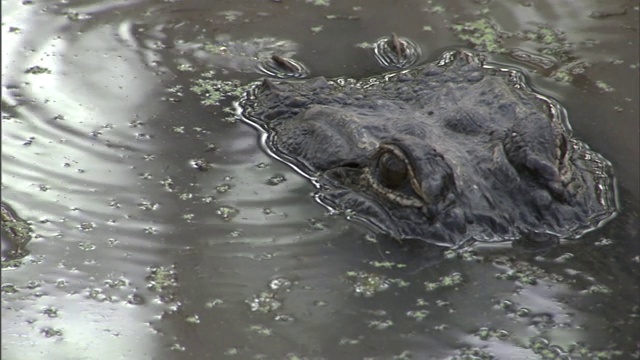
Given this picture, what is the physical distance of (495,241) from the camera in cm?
480

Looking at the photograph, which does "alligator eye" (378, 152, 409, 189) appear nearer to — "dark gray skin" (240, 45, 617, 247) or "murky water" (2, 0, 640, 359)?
"dark gray skin" (240, 45, 617, 247)

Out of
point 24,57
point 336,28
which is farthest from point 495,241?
point 24,57

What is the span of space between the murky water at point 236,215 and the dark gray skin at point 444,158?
119 mm

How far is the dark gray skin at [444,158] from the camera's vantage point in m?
4.82

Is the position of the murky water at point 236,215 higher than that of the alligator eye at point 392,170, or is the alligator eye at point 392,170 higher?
the alligator eye at point 392,170

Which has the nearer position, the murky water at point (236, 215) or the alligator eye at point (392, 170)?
the murky water at point (236, 215)

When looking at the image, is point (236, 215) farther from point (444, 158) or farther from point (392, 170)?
point (444, 158)

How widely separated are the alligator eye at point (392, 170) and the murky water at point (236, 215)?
0.84 feet

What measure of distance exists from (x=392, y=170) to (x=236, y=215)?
753 mm

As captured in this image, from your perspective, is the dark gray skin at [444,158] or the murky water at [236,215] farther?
the dark gray skin at [444,158]

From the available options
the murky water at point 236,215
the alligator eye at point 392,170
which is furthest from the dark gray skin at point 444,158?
the murky water at point 236,215

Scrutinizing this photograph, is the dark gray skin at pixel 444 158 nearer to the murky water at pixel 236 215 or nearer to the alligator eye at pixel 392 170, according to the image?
the alligator eye at pixel 392 170

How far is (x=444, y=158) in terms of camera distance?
4852 mm

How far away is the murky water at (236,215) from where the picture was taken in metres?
4.30
